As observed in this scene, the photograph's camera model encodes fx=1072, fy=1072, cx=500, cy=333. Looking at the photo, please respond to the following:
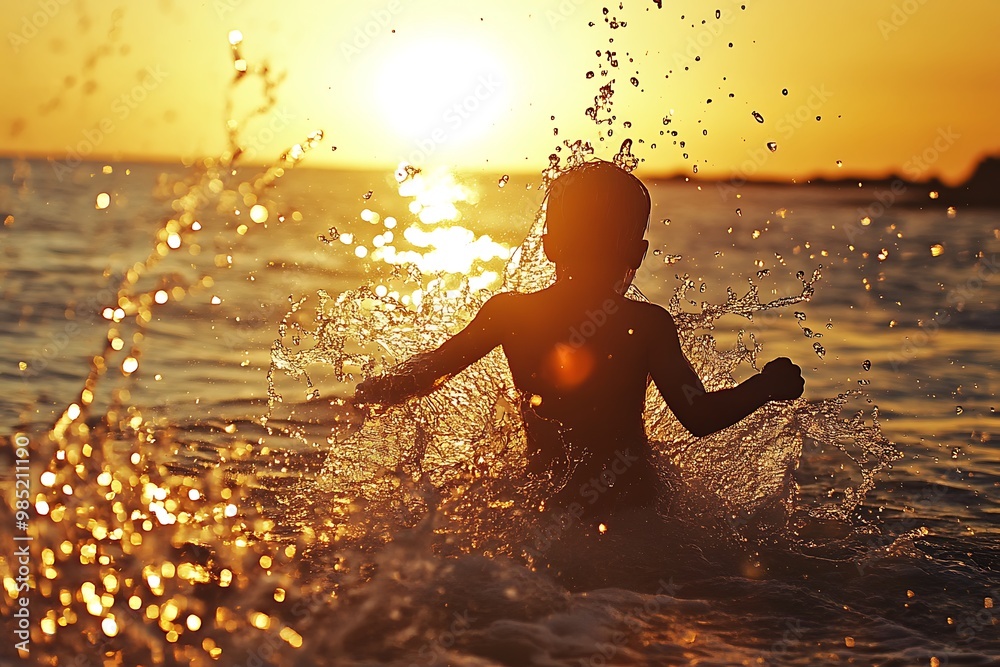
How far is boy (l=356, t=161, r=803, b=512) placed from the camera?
419 cm

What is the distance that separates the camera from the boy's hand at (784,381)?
385cm

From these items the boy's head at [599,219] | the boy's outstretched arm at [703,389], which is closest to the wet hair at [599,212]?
the boy's head at [599,219]

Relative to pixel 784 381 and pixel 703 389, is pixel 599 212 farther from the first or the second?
pixel 784 381

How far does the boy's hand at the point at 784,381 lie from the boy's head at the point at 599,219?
753 mm

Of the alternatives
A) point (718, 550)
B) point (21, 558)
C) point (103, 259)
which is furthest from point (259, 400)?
point (103, 259)

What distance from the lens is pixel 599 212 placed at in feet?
13.7

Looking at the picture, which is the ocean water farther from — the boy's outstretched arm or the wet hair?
the wet hair

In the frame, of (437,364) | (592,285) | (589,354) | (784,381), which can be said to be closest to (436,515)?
(437,364)

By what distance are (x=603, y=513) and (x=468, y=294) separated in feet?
7.42

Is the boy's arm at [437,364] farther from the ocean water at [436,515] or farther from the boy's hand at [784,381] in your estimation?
the boy's hand at [784,381]

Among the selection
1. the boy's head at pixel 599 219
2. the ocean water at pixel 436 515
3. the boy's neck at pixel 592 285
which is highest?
the boy's head at pixel 599 219

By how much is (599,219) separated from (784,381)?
95 cm

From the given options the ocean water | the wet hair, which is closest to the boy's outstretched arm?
the wet hair

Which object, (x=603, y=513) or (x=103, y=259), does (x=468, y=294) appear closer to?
(x=603, y=513)
